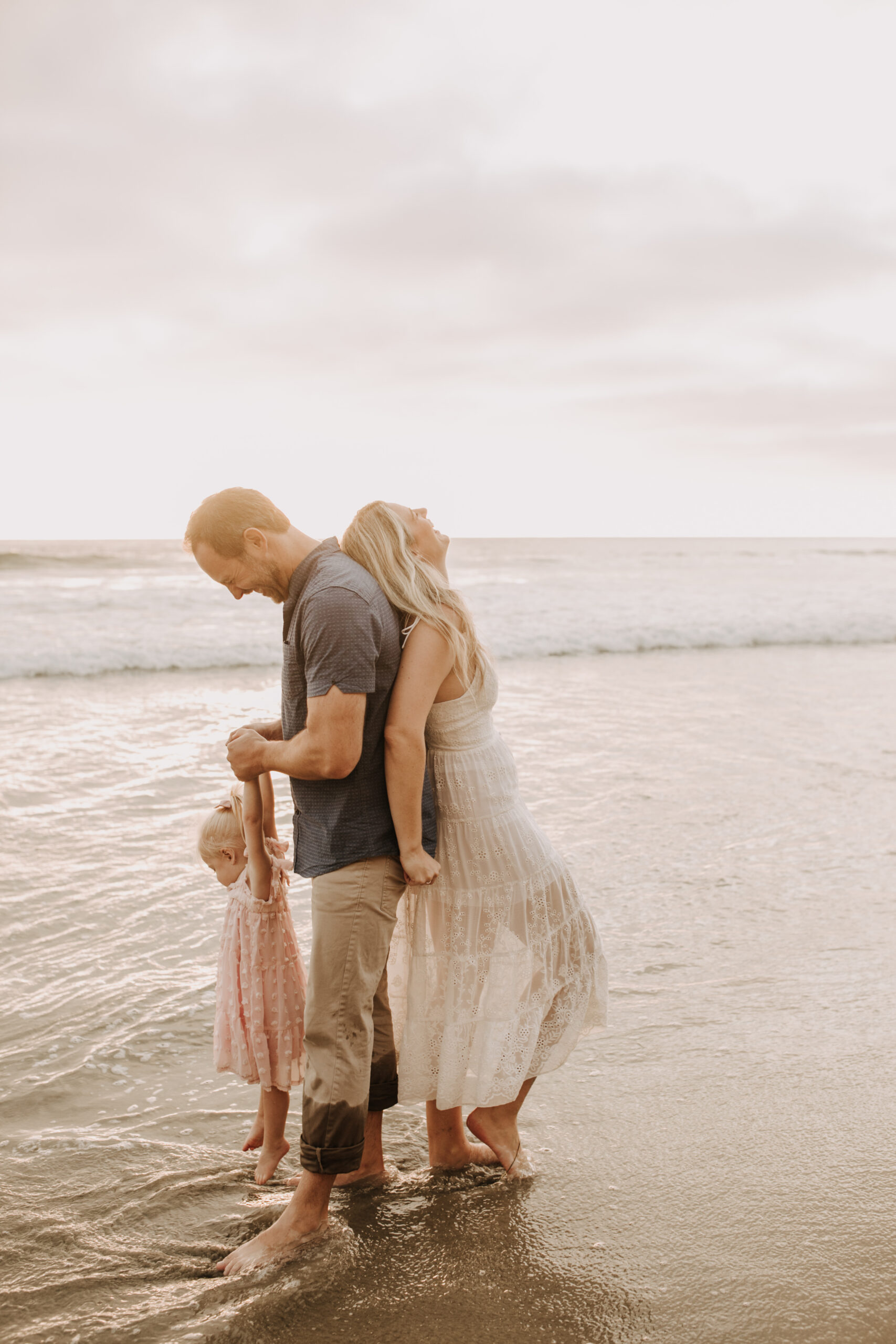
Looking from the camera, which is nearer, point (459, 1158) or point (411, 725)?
point (411, 725)

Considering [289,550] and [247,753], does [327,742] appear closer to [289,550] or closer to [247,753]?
[247,753]

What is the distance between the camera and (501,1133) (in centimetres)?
272

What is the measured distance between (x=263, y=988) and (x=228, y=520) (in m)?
1.31

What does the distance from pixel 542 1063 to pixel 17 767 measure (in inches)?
228

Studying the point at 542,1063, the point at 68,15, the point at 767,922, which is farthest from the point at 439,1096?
the point at 68,15

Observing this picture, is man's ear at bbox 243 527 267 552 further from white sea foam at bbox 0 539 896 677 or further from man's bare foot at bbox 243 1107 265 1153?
white sea foam at bbox 0 539 896 677

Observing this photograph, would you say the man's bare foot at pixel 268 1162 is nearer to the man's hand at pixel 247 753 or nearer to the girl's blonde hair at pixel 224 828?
the girl's blonde hair at pixel 224 828

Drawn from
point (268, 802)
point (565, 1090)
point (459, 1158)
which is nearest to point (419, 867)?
point (268, 802)

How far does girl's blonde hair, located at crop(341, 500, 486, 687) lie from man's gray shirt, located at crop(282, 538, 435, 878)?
48 mm

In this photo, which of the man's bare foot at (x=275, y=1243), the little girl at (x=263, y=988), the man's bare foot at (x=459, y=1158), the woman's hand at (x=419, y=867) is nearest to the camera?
the man's bare foot at (x=275, y=1243)

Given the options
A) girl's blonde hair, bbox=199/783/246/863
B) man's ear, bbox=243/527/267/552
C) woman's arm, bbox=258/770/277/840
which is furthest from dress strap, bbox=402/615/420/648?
girl's blonde hair, bbox=199/783/246/863

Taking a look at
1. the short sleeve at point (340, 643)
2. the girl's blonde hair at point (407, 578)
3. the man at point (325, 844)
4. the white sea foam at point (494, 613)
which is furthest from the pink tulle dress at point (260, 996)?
the white sea foam at point (494, 613)

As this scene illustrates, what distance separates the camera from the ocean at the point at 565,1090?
222 cm

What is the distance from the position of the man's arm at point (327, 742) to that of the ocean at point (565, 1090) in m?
1.22
